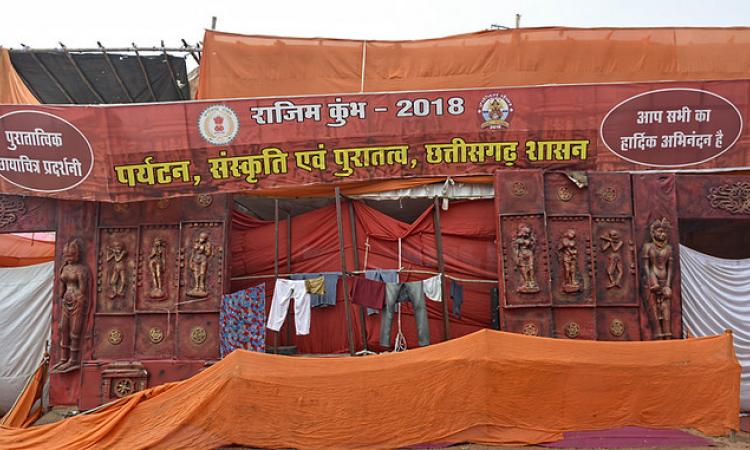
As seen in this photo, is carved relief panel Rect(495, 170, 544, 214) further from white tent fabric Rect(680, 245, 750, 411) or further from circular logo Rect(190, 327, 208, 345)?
circular logo Rect(190, 327, 208, 345)

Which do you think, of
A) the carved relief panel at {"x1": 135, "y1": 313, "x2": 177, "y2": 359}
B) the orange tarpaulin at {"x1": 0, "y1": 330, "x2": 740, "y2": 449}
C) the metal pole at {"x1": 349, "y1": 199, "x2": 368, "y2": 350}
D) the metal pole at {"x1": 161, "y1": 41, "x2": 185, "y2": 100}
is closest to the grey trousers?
the metal pole at {"x1": 349, "y1": 199, "x2": 368, "y2": 350}

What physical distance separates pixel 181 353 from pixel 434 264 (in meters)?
4.11

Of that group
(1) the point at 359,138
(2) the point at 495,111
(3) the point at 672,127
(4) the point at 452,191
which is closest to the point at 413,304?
(4) the point at 452,191

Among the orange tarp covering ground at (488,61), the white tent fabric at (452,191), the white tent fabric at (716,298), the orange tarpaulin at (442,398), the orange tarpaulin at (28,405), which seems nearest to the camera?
the orange tarpaulin at (442,398)

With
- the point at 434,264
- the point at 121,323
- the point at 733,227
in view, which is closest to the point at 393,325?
the point at 434,264

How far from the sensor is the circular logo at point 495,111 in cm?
900

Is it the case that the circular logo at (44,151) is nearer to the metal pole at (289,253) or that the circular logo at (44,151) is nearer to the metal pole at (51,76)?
the metal pole at (51,76)

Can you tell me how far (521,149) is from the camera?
29.6ft

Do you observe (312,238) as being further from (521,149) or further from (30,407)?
(30,407)

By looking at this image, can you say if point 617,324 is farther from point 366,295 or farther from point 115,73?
point 115,73

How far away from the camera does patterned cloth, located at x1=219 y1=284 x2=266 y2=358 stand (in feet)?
28.5

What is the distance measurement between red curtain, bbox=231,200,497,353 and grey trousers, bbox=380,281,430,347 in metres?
0.38

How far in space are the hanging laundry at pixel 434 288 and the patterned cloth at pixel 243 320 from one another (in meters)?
2.47

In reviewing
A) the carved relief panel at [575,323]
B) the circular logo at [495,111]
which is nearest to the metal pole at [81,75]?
the circular logo at [495,111]
